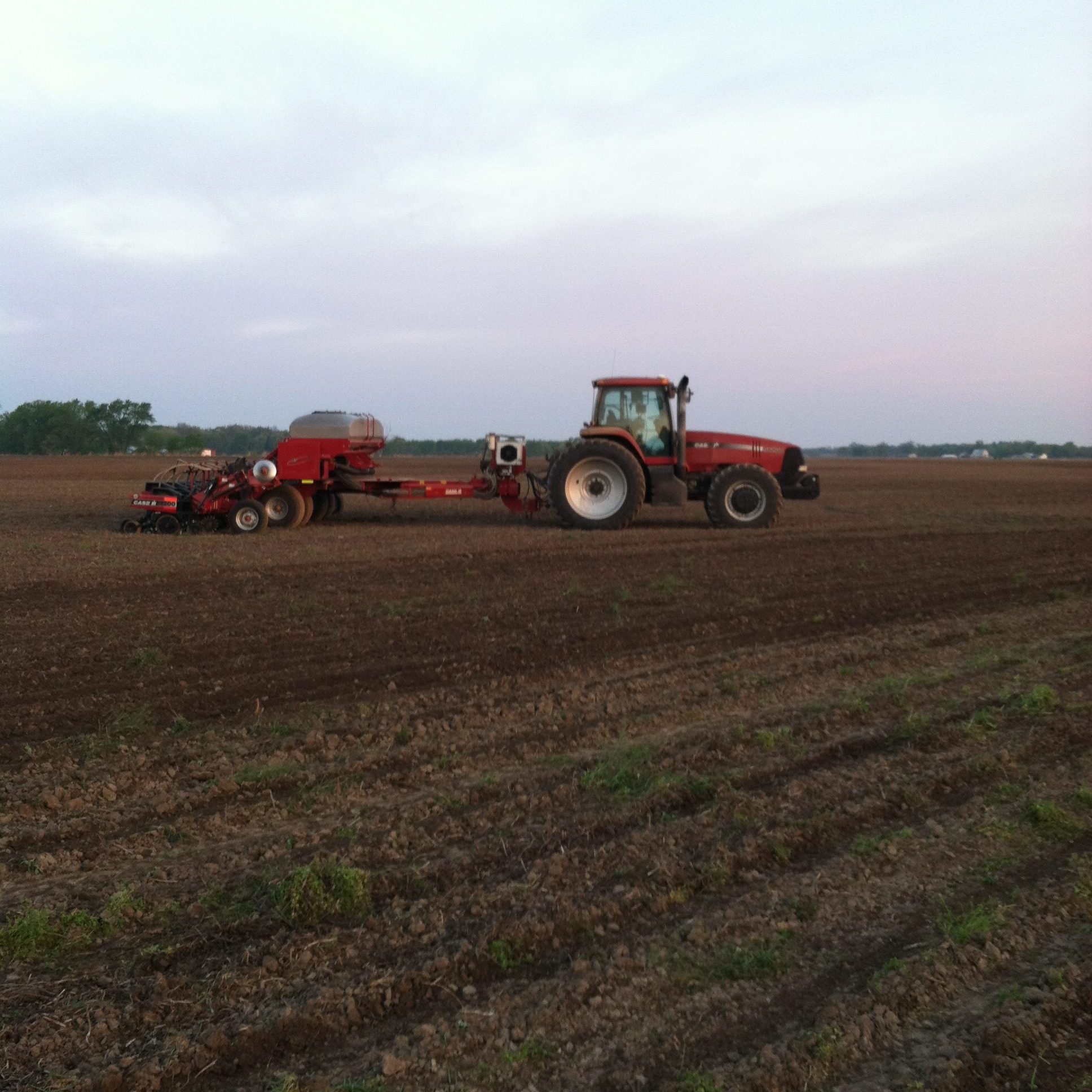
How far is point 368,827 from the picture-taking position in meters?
4.27

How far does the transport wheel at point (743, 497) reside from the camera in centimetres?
1579

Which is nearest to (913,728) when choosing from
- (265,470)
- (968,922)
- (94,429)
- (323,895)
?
(968,922)

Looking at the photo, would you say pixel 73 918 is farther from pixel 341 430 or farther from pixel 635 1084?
pixel 341 430

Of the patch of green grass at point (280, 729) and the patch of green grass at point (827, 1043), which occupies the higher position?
the patch of green grass at point (280, 729)

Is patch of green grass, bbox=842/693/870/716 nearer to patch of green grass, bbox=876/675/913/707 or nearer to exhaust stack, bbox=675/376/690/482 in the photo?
patch of green grass, bbox=876/675/913/707

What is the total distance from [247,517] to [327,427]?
1.97 metres

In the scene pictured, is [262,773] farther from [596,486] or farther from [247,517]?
[596,486]

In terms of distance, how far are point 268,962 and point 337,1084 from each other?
2.25 ft

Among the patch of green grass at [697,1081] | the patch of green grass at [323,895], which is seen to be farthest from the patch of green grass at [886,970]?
the patch of green grass at [323,895]

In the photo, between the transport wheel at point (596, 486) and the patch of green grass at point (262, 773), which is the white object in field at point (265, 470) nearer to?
the transport wheel at point (596, 486)

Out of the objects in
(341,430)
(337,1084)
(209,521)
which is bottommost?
(337,1084)

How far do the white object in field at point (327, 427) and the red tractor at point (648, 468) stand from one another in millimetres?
3346

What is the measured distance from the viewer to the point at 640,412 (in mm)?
15875

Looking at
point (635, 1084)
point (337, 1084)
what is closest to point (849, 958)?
point (635, 1084)
